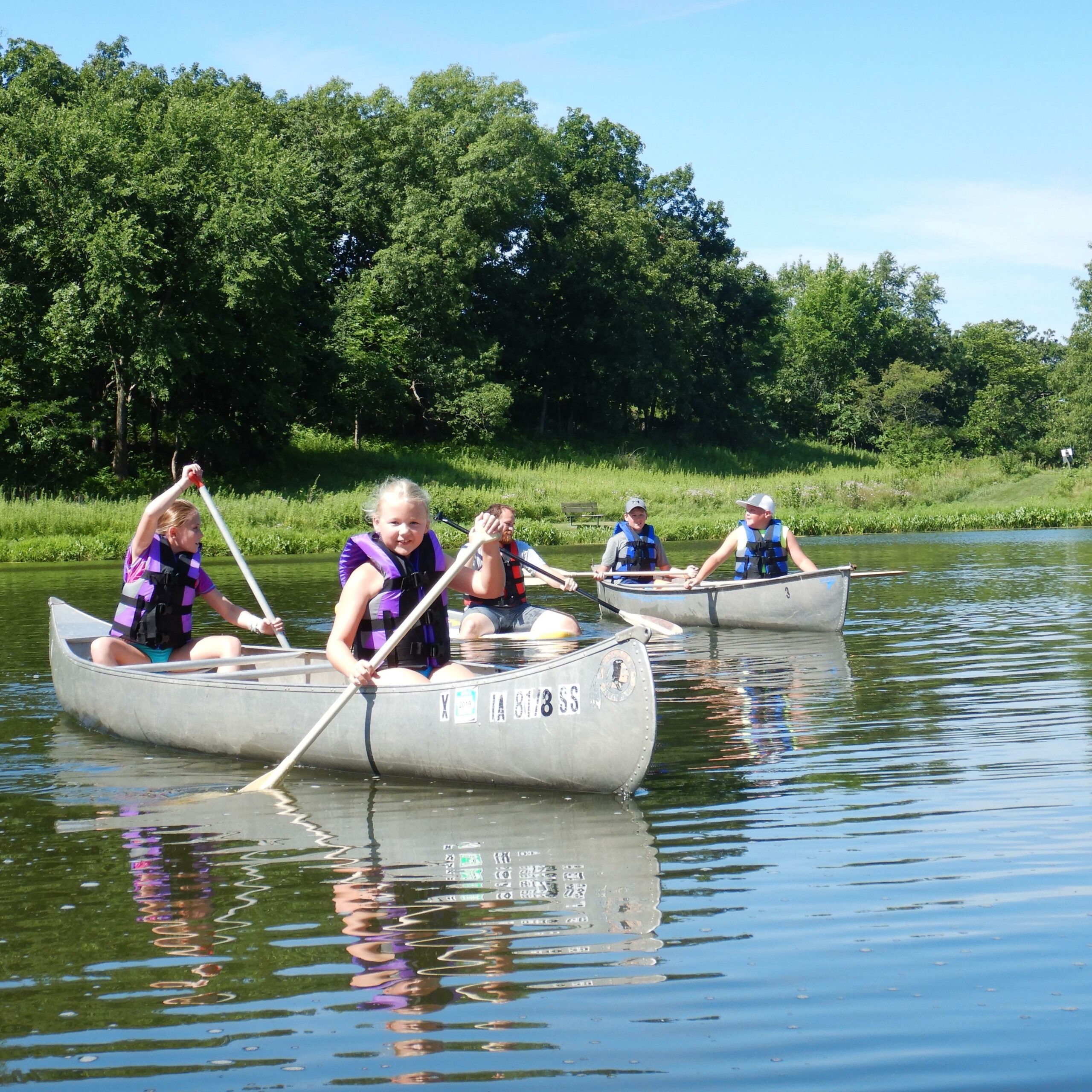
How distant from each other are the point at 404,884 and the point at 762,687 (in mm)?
4721

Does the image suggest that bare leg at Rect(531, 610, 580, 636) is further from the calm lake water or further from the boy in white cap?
the calm lake water

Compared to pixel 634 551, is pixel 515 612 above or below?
below

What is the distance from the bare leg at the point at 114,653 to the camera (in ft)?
24.8

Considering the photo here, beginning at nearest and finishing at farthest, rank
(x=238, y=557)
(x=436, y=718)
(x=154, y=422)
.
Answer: (x=436, y=718), (x=238, y=557), (x=154, y=422)

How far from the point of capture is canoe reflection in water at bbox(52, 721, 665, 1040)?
344 cm

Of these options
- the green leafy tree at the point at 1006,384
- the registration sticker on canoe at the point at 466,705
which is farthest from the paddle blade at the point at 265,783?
the green leafy tree at the point at 1006,384

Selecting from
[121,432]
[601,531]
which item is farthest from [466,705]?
[121,432]

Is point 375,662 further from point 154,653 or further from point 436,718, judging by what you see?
point 154,653

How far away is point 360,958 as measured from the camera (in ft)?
11.8

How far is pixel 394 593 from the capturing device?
5.87m

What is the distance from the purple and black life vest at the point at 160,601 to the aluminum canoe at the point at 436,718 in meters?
0.34

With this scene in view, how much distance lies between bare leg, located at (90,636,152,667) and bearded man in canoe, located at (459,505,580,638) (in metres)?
3.11

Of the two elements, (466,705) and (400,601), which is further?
(400,601)

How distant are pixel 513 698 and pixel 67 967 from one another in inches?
88.3
